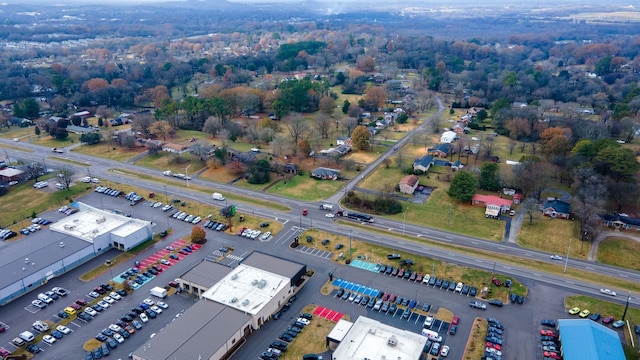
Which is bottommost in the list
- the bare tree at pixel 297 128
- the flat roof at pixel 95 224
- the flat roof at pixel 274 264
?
the flat roof at pixel 274 264

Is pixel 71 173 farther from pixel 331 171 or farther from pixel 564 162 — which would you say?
pixel 564 162

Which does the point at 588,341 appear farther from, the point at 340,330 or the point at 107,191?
the point at 107,191

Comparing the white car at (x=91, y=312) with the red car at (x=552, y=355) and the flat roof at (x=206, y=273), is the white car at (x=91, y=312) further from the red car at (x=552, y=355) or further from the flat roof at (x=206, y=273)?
the red car at (x=552, y=355)

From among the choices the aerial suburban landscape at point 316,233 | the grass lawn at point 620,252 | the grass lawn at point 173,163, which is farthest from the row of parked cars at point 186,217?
the grass lawn at point 620,252

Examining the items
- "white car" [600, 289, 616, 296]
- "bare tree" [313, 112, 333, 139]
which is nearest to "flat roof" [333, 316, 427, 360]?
"white car" [600, 289, 616, 296]

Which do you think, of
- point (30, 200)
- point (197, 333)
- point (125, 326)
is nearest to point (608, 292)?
point (197, 333)

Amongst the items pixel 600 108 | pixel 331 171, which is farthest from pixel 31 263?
pixel 600 108

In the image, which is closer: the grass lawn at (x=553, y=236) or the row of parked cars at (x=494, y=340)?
the row of parked cars at (x=494, y=340)
